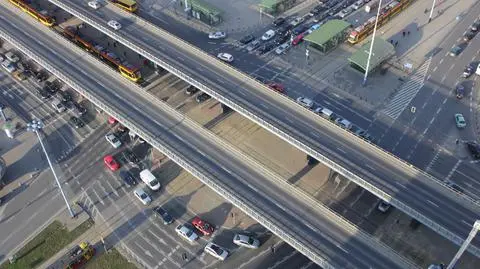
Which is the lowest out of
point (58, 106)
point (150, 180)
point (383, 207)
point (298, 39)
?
point (383, 207)

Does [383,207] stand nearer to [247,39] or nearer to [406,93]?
[406,93]

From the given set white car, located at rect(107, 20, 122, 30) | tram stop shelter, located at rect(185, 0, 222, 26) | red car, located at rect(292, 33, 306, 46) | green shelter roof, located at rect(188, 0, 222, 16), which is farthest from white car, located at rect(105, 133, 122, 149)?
red car, located at rect(292, 33, 306, 46)

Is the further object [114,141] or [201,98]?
[201,98]

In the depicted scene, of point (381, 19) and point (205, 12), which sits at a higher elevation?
point (205, 12)

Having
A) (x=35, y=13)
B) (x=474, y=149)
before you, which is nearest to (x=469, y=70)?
(x=474, y=149)

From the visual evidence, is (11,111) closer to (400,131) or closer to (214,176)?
(214,176)

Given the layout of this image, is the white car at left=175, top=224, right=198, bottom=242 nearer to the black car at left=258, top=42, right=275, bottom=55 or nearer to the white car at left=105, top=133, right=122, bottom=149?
the white car at left=105, top=133, right=122, bottom=149
